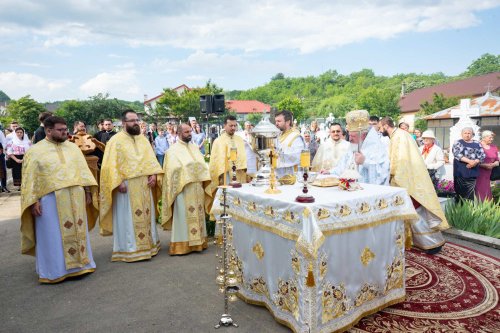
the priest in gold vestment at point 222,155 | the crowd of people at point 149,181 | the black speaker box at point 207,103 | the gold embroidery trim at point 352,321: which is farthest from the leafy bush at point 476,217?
the black speaker box at point 207,103

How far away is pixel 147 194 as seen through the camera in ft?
19.2

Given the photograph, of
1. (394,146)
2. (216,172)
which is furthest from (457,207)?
→ (216,172)

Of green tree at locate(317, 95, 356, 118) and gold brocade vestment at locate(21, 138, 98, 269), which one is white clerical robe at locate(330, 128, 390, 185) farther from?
green tree at locate(317, 95, 356, 118)

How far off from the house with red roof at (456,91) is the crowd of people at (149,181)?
135 ft

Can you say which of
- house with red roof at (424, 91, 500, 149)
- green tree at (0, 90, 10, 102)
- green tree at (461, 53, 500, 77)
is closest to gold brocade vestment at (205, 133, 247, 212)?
house with red roof at (424, 91, 500, 149)

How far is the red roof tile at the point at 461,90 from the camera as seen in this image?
147 feet

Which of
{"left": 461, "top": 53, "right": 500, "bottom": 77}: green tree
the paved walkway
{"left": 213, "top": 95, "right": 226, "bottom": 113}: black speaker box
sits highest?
{"left": 461, "top": 53, "right": 500, "bottom": 77}: green tree

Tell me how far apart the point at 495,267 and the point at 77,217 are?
571 cm

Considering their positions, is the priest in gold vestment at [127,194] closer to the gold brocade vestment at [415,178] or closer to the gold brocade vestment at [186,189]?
the gold brocade vestment at [186,189]

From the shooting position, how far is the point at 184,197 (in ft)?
19.4

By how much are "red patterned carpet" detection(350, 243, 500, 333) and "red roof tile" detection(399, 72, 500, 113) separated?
43.0 meters

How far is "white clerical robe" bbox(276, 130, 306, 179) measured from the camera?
525cm

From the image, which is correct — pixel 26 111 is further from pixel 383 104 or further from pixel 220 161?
pixel 220 161

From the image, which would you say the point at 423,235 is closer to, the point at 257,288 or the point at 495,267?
the point at 495,267
